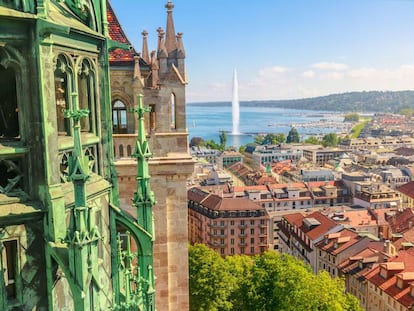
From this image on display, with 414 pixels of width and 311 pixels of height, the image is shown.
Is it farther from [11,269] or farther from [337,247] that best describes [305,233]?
[11,269]

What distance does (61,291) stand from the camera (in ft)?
22.6

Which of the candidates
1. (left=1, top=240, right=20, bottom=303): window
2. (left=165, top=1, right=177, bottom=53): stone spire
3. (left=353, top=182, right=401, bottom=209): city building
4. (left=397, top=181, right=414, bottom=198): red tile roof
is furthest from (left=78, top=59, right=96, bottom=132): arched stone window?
(left=397, top=181, right=414, bottom=198): red tile roof

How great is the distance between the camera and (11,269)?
21.1 ft

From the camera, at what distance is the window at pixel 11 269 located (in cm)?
635

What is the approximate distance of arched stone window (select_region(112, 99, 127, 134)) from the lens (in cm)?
1614

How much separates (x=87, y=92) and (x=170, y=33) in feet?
29.7

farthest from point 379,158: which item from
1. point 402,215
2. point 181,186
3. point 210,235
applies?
point 181,186

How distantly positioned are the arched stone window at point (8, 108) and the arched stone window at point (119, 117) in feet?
30.1

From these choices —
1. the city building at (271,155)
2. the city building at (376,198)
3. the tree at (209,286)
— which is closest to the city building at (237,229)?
the city building at (376,198)

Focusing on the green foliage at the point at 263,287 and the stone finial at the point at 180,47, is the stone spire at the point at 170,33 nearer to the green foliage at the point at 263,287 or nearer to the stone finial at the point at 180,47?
the stone finial at the point at 180,47

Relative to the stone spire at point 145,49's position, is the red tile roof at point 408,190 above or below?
below

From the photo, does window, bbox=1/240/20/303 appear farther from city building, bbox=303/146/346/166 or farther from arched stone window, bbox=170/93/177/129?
city building, bbox=303/146/346/166

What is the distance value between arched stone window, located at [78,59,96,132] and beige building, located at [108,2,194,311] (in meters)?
7.68

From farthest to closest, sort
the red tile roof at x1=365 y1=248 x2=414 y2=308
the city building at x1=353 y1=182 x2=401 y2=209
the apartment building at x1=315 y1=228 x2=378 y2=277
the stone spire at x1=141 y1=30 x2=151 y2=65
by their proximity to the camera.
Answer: the city building at x1=353 y1=182 x2=401 y2=209 < the apartment building at x1=315 y1=228 x2=378 y2=277 < the red tile roof at x1=365 y1=248 x2=414 y2=308 < the stone spire at x1=141 y1=30 x2=151 y2=65
